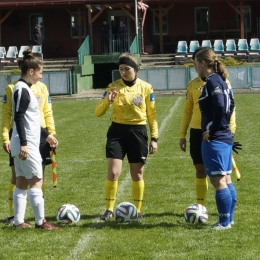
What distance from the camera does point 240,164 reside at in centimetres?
1238

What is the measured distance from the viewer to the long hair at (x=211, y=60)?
7.50m

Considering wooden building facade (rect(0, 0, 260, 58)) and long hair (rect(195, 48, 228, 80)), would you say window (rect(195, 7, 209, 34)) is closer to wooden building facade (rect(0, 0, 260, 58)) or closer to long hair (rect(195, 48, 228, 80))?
wooden building facade (rect(0, 0, 260, 58))

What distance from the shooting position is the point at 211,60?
7.50 meters

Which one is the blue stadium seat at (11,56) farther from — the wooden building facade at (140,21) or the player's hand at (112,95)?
the player's hand at (112,95)

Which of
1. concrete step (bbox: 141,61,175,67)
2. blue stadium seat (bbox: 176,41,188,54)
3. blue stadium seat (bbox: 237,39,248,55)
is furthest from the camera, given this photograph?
blue stadium seat (bbox: 176,41,188,54)

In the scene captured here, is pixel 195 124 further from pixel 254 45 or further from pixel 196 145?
pixel 254 45

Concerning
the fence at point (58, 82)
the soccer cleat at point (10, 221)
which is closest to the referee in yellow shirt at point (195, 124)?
the soccer cleat at point (10, 221)

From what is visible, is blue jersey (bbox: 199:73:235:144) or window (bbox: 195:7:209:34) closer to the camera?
blue jersey (bbox: 199:73:235:144)

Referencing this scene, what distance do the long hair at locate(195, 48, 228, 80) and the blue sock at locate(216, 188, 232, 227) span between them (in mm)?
1159

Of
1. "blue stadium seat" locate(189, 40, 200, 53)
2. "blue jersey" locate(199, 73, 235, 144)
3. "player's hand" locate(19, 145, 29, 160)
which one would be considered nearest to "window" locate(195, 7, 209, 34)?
"blue stadium seat" locate(189, 40, 200, 53)

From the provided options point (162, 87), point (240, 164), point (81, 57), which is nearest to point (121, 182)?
point (240, 164)

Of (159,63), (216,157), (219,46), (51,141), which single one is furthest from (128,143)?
(219,46)

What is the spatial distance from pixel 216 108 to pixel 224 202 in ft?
3.13

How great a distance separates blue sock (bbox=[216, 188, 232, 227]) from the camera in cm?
748
